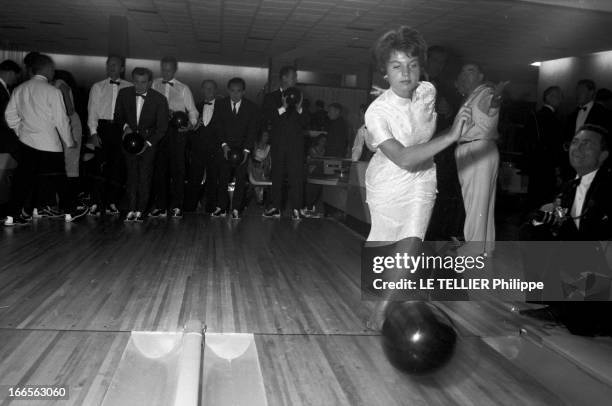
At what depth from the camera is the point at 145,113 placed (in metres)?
5.62

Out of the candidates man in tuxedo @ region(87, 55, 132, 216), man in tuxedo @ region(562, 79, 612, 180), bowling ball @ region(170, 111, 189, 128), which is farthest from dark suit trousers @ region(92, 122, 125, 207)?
man in tuxedo @ region(562, 79, 612, 180)

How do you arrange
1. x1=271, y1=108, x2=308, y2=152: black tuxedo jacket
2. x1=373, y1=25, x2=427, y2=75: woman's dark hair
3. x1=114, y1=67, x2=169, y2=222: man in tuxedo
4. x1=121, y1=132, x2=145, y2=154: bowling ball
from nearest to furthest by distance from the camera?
1. x1=373, y1=25, x2=427, y2=75: woman's dark hair
2. x1=121, y1=132, x2=145, y2=154: bowling ball
3. x1=114, y1=67, x2=169, y2=222: man in tuxedo
4. x1=271, y1=108, x2=308, y2=152: black tuxedo jacket

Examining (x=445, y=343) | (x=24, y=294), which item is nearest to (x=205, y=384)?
(x=445, y=343)

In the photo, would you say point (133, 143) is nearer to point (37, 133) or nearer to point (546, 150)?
point (37, 133)

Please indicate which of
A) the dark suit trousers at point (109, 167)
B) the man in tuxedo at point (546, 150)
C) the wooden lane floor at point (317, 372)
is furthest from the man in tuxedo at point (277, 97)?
the wooden lane floor at point (317, 372)

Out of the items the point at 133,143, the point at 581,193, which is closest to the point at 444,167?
the point at 581,193

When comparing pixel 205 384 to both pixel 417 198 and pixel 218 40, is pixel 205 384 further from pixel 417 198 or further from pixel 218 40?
pixel 218 40

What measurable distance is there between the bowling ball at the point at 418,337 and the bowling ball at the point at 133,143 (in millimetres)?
3834

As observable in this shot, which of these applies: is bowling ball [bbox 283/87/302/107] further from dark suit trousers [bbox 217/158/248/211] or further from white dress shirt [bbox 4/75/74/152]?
white dress shirt [bbox 4/75/74/152]

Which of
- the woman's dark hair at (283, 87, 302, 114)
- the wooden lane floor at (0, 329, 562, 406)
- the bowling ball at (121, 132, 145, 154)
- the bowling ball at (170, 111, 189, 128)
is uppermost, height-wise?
the woman's dark hair at (283, 87, 302, 114)

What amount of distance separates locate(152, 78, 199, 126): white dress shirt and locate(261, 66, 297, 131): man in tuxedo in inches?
30.3

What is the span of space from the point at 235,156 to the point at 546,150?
122 inches

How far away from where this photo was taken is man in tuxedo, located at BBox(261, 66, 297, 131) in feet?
20.3

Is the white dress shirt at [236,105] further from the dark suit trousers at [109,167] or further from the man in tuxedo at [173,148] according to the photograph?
the dark suit trousers at [109,167]
